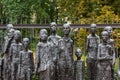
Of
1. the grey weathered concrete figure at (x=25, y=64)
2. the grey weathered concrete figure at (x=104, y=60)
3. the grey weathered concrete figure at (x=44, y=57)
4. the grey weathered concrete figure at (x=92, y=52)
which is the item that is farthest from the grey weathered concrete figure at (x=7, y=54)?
the grey weathered concrete figure at (x=104, y=60)

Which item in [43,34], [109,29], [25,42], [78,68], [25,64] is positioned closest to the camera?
[43,34]

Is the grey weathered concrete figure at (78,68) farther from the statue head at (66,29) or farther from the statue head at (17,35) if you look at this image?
the statue head at (17,35)

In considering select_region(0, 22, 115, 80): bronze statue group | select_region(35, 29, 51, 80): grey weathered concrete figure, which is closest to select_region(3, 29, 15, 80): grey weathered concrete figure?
select_region(0, 22, 115, 80): bronze statue group

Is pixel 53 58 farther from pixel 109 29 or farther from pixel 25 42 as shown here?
pixel 109 29

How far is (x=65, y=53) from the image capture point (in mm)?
11188

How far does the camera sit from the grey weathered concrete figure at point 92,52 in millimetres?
11531

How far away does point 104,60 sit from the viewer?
11.2 meters

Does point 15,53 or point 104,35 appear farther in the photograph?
point 15,53

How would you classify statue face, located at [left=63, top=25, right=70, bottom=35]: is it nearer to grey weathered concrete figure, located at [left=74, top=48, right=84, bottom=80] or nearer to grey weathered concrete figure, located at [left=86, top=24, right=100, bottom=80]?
grey weathered concrete figure, located at [left=74, top=48, right=84, bottom=80]

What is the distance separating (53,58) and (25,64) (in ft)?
1.87

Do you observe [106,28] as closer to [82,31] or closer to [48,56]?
[48,56]

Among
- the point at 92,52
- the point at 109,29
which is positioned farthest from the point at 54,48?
the point at 109,29

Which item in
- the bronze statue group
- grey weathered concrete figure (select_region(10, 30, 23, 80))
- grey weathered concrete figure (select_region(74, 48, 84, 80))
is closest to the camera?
the bronze statue group

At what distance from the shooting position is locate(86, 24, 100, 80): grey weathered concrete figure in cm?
1153
